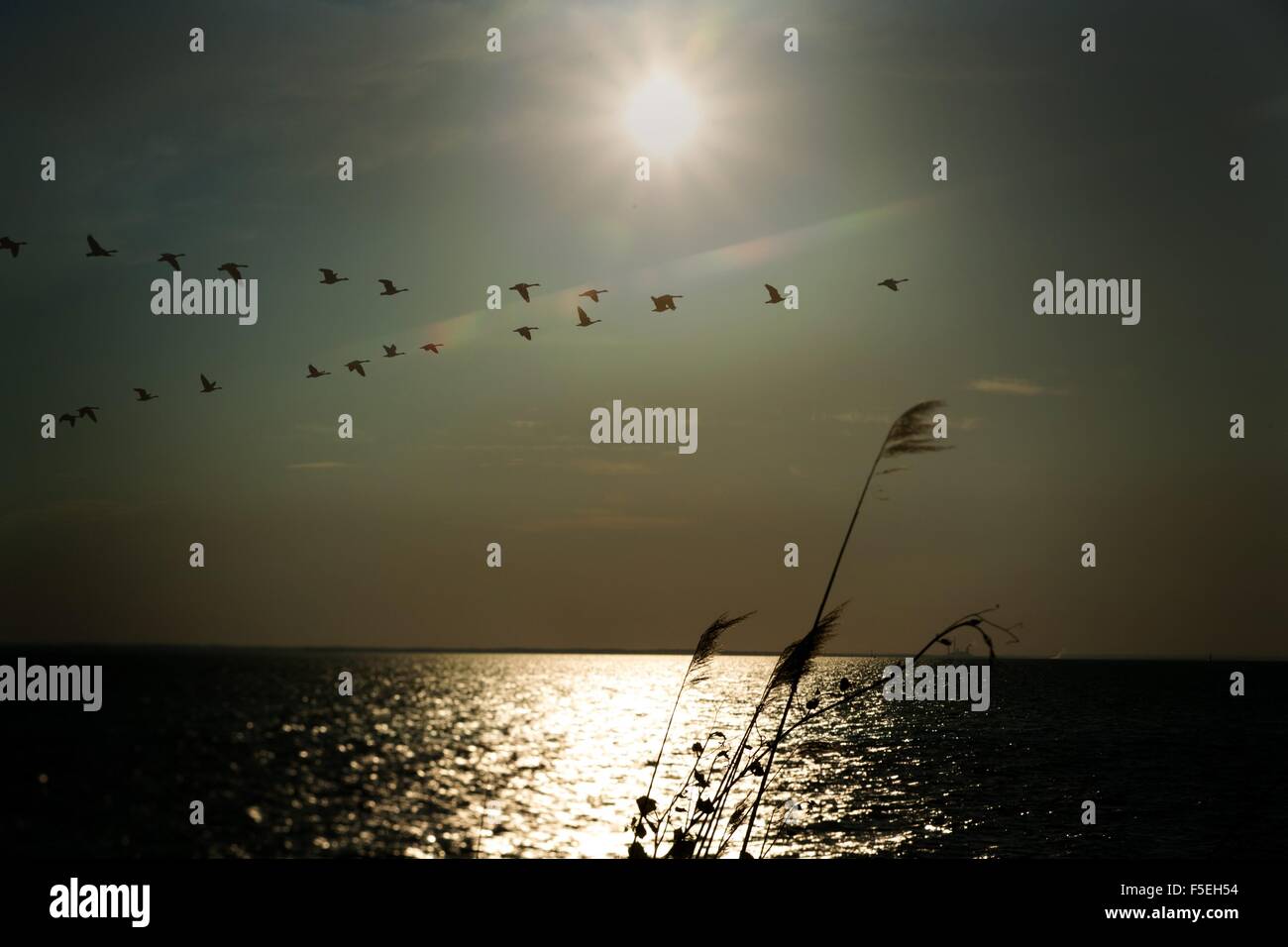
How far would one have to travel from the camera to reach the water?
44719 millimetres

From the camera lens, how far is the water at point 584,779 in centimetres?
4472

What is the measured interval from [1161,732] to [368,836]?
238 ft

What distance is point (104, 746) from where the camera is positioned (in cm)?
10238

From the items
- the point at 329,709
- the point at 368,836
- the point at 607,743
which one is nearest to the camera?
the point at 368,836

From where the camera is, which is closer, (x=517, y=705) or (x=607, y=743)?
(x=607, y=743)

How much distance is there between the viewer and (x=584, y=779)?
73688 mm
